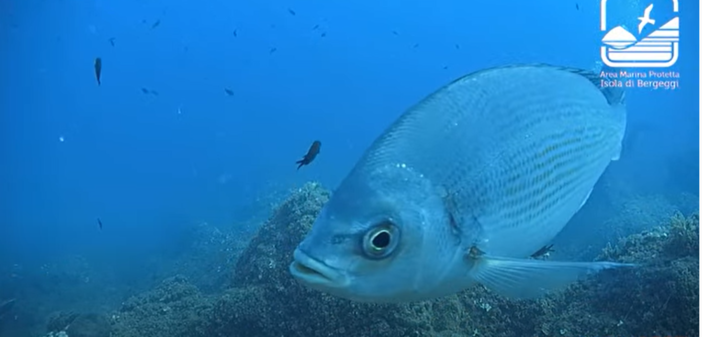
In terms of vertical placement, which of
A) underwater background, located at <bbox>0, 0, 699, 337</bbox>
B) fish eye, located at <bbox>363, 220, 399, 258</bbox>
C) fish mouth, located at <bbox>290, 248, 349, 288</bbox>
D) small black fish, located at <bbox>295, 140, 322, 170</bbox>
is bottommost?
underwater background, located at <bbox>0, 0, 699, 337</bbox>

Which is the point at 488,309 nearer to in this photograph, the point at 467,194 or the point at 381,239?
the point at 467,194

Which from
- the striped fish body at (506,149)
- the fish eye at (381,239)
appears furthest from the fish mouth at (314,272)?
the striped fish body at (506,149)

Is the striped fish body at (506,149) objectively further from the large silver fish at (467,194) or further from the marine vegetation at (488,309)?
the marine vegetation at (488,309)

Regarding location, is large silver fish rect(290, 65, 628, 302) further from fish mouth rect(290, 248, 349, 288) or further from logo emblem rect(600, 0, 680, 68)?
logo emblem rect(600, 0, 680, 68)

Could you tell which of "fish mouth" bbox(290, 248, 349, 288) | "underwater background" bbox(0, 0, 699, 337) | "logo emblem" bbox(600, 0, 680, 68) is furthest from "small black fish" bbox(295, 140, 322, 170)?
"fish mouth" bbox(290, 248, 349, 288)

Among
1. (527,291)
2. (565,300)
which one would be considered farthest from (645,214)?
(527,291)

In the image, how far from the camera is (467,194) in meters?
1.78

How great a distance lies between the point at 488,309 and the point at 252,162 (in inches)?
1507

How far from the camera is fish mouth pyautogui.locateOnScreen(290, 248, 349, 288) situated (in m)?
1.66

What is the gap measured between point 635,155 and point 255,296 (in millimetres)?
16379

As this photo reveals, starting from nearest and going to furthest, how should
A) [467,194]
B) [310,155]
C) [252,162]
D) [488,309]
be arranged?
1. [467,194]
2. [488,309]
3. [310,155]
4. [252,162]

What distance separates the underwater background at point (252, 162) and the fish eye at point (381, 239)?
173 centimetres

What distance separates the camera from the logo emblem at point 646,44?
4070 millimetres

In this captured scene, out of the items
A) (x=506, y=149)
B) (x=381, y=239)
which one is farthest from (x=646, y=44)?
(x=381, y=239)
